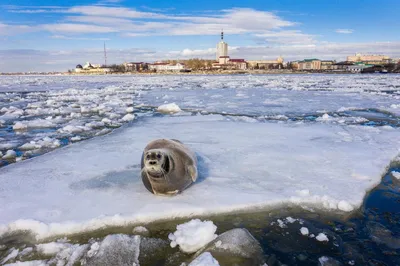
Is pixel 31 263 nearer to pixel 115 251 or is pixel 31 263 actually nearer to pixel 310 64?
pixel 115 251

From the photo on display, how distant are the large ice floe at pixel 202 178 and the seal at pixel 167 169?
0.11m

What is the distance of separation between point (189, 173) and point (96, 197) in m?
1.11

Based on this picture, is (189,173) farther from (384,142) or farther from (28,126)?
(28,126)

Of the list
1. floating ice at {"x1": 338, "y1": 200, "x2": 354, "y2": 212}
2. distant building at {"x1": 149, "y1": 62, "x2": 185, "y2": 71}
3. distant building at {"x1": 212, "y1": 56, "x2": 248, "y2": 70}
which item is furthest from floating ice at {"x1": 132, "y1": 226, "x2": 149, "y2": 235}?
distant building at {"x1": 212, "y1": 56, "x2": 248, "y2": 70}

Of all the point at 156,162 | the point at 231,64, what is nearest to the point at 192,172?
the point at 156,162

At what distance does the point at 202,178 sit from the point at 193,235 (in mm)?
1322

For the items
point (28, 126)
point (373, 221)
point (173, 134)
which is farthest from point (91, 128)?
point (373, 221)

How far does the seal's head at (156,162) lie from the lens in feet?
10.0

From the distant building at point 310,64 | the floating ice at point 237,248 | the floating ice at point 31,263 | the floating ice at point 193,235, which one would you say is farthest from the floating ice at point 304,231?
the distant building at point 310,64

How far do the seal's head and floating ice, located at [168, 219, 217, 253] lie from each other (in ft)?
2.00

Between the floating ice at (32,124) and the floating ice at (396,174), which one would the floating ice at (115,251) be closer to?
the floating ice at (396,174)

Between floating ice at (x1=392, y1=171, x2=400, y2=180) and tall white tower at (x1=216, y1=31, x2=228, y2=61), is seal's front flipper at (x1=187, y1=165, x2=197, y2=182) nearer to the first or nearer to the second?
floating ice at (x1=392, y1=171, x2=400, y2=180)

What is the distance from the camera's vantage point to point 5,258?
2.52m

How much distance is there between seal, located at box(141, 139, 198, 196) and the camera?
3.11m
